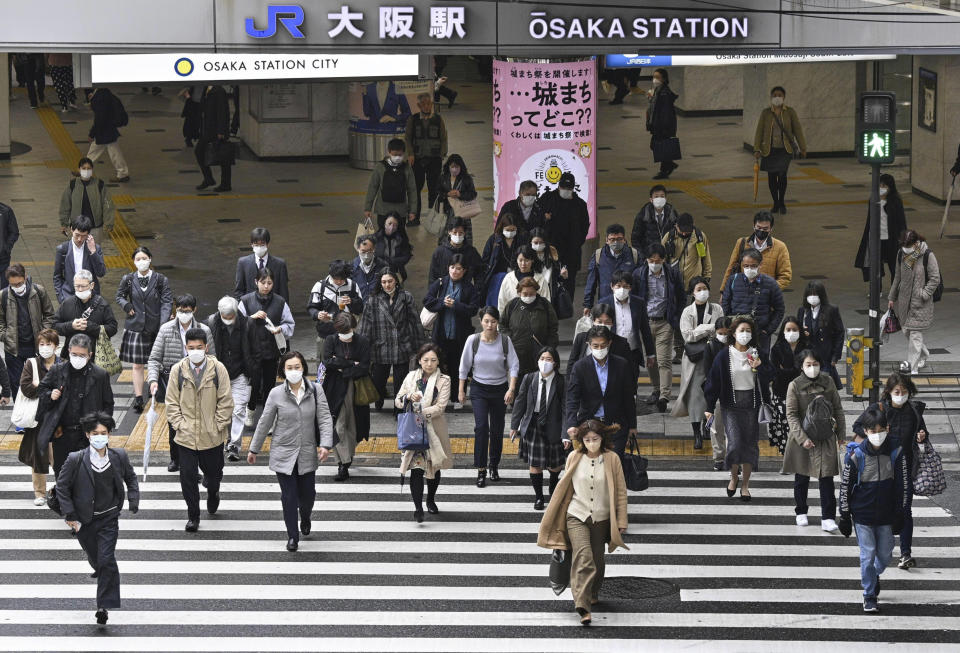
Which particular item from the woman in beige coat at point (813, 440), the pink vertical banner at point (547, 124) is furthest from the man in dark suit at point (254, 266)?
the woman in beige coat at point (813, 440)

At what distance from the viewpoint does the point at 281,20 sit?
1895 centimetres

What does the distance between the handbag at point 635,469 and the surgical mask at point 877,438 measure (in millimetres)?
2421

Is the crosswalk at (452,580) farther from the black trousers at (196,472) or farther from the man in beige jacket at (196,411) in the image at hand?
the man in beige jacket at (196,411)

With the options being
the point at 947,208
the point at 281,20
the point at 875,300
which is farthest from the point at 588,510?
the point at 947,208

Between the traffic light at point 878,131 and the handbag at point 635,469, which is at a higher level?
the traffic light at point 878,131

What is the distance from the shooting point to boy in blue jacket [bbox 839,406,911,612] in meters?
12.4

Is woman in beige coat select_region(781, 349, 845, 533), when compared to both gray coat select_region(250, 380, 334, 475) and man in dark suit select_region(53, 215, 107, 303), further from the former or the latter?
man in dark suit select_region(53, 215, 107, 303)

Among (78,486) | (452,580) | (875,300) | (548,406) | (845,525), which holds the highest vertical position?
(875,300)

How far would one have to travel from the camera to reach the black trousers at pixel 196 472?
548 inches

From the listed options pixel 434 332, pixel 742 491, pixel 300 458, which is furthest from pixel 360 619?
pixel 434 332

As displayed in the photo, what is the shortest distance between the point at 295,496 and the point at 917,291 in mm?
7469

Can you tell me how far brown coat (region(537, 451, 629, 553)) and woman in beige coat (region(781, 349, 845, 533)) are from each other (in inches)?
88.4

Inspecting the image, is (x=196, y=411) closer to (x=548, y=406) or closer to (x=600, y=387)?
(x=548, y=406)

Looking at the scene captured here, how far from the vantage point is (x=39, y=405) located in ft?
46.3
